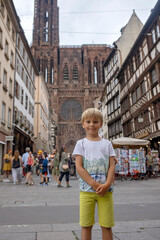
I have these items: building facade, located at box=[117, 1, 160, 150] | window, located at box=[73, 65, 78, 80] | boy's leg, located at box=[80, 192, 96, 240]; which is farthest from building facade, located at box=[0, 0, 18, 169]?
window, located at box=[73, 65, 78, 80]

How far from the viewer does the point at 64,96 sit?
57625 mm

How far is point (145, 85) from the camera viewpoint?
707 inches

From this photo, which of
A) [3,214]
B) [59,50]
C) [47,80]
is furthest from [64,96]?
[3,214]

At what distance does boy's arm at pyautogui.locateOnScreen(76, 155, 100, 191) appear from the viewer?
→ 6.78 ft

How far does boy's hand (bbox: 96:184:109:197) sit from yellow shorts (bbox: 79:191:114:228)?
68 millimetres

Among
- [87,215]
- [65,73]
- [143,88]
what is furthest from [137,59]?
[65,73]

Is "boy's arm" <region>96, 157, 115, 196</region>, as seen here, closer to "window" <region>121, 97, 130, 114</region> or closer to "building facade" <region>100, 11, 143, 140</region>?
"window" <region>121, 97, 130, 114</region>

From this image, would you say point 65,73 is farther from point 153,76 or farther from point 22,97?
point 153,76

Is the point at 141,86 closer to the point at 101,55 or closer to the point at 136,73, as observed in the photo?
the point at 136,73

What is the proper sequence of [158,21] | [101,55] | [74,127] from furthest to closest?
1. [101,55]
2. [74,127]
3. [158,21]

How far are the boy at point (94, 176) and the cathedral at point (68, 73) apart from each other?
54276mm

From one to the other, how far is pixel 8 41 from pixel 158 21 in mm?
11534

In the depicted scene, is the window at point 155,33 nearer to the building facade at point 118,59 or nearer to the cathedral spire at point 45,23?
the building facade at point 118,59

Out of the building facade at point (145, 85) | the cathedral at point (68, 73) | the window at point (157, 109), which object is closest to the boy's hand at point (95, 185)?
the building facade at point (145, 85)
